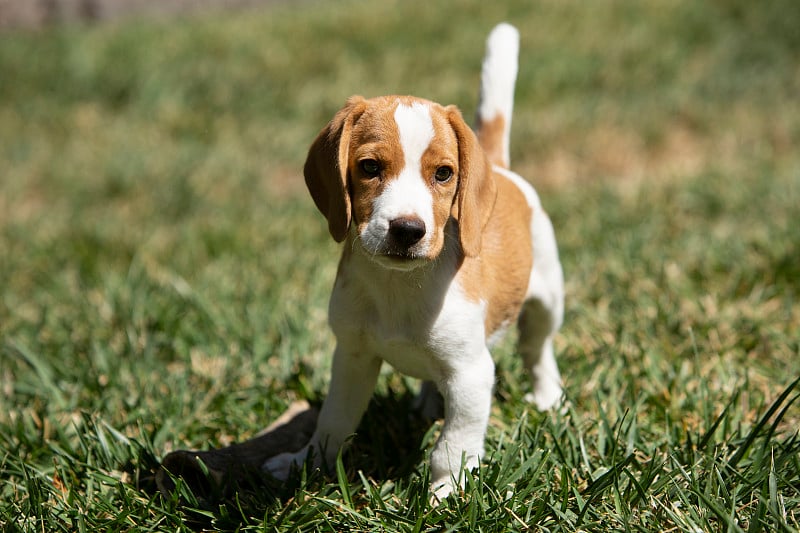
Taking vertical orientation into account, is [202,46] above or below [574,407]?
above

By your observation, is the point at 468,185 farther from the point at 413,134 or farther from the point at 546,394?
the point at 546,394

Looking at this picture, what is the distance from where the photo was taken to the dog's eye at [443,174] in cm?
251

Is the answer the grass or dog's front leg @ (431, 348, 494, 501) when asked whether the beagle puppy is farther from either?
the grass

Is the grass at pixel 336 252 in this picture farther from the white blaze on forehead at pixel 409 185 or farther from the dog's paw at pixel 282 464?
the white blaze on forehead at pixel 409 185

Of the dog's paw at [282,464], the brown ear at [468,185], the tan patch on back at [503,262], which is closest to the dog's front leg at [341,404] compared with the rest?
the dog's paw at [282,464]

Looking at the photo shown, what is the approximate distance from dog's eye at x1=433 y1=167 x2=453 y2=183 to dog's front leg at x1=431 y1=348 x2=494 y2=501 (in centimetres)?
64

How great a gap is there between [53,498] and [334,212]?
1508 mm

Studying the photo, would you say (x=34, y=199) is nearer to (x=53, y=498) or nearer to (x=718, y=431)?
(x=53, y=498)

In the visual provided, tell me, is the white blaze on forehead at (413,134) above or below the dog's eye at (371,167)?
above

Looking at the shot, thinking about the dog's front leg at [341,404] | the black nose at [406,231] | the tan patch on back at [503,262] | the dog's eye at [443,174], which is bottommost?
the dog's front leg at [341,404]

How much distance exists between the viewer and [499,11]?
1083 centimetres

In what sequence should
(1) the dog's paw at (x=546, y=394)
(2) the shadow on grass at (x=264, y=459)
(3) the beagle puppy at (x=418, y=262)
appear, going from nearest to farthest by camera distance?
1. (3) the beagle puppy at (x=418, y=262)
2. (2) the shadow on grass at (x=264, y=459)
3. (1) the dog's paw at (x=546, y=394)

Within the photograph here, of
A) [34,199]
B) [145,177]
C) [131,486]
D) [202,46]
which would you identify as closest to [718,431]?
[131,486]

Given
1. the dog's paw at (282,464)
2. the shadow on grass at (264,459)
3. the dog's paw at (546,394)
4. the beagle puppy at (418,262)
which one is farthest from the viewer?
the dog's paw at (546,394)
